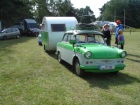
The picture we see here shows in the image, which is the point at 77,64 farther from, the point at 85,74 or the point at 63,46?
the point at 63,46

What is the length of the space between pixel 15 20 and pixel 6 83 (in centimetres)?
3632

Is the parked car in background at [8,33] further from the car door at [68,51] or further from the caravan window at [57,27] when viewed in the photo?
the car door at [68,51]

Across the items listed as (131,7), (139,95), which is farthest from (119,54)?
(131,7)

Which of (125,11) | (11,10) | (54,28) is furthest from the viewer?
(125,11)

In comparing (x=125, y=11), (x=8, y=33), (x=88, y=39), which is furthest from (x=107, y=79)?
(x=125, y=11)

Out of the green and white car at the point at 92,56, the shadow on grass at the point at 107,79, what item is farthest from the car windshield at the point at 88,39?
the shadow on grass at the point at 107,79

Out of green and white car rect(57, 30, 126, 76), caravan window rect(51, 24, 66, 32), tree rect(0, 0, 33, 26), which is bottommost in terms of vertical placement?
green and white car rect(57, 30, 126, 76)

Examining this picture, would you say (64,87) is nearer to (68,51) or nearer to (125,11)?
(68,51)

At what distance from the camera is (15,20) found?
4366cm

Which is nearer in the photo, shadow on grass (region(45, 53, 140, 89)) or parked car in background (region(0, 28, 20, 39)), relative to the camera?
shadow on grass (region(45, 53, 140, 89))

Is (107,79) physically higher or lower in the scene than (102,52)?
lower

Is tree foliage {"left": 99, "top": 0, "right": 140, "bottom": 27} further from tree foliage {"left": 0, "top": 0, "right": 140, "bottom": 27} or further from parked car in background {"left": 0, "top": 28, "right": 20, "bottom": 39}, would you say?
parked car in background {"left": 0, "top": 28, "right": 20, "bottom": 39}

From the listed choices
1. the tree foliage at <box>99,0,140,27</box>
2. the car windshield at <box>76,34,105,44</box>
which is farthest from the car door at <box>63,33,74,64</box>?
the tree foliage at <box>99,0,140,27</box>

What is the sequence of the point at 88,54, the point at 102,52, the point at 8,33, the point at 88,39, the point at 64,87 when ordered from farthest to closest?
the point at 8,33 → the point at 88,39 → the point at 102,52 → the point at 88,54 → the point at 64,87
